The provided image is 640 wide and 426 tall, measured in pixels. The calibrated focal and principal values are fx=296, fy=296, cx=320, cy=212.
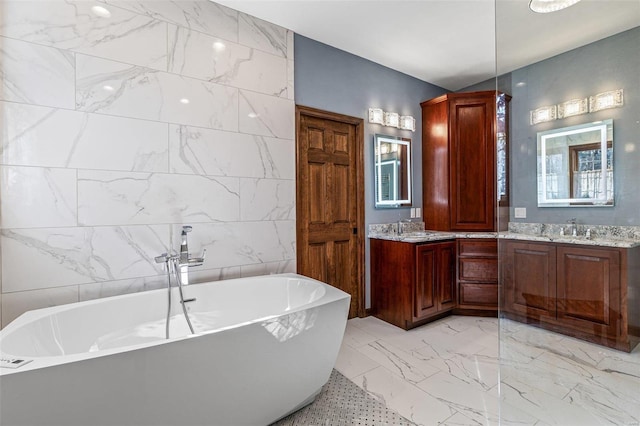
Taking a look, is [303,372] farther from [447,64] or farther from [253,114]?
[447,64]

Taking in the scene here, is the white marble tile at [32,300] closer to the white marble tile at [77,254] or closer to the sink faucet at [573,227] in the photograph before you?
the white marble tile at [77,254]

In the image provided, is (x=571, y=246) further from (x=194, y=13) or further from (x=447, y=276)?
(x=194, y=13)

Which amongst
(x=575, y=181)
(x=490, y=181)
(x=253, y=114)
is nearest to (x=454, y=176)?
Answer: (x=490, y=181)

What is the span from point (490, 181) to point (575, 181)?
94cm

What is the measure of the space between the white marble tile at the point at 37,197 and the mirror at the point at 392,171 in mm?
2612

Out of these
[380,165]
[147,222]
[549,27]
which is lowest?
[147,222]

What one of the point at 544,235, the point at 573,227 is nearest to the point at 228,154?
the point at 544,235

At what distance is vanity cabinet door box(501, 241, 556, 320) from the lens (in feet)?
8.25

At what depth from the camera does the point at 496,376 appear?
6.75ft

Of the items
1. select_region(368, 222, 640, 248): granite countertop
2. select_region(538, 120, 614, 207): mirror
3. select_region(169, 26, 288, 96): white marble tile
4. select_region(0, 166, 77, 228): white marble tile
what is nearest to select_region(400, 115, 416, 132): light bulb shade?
select_region(368, 222, 640, 248): granite countertop

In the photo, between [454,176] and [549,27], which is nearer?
[549,27]

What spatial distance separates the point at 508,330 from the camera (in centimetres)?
252

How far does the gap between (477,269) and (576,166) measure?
4.33 ft

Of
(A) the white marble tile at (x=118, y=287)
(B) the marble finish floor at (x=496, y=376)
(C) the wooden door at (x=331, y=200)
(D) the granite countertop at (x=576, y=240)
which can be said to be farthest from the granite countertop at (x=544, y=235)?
(A) the white marble tile at (x=118, y=287)
